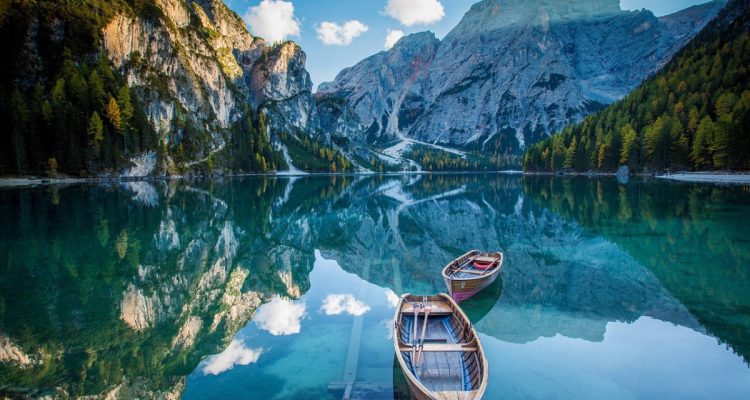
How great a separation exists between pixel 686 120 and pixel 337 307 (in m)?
121

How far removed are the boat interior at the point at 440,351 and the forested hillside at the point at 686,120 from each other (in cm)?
9643

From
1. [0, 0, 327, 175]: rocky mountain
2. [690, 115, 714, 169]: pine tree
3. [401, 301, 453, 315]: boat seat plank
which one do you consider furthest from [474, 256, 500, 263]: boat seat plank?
[690, 115, 714, 169]: pine tree

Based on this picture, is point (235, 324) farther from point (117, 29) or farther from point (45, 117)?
point (117, 29)

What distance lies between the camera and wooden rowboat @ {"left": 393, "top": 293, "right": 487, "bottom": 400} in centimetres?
819

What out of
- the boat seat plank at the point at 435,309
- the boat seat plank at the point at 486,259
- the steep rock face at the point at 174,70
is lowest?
the boat seat plank at the point at 486,259

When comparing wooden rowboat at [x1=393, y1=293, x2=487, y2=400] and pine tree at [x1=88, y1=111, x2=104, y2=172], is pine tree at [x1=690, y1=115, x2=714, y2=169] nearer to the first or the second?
wooden rowboat at [x1=393, y1=293, x2=487, y2=400]

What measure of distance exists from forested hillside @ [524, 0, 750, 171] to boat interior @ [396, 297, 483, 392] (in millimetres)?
96432

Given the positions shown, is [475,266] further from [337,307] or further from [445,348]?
[445,348]

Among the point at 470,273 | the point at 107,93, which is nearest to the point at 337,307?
the point at 470,273

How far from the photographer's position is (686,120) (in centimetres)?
9988

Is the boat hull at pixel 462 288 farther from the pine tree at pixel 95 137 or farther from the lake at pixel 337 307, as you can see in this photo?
the pine tree at pixel 95 137

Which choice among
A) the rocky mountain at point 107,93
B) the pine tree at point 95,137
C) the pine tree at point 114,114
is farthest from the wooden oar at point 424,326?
the pine tree at point 114,114

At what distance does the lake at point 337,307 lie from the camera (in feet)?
35.0

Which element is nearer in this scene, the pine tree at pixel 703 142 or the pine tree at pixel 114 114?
the pine tree at pixel 703 142
